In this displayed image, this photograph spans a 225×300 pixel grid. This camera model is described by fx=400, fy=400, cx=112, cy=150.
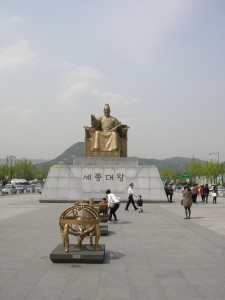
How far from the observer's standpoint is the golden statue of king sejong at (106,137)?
74.7ft

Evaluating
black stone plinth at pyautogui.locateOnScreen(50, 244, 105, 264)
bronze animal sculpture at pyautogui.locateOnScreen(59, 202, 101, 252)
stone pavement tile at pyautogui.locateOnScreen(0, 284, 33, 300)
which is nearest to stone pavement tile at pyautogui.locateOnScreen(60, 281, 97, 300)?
stone pavement tile at pyautogui.locateOnScreen(0, 284, 33, 300)

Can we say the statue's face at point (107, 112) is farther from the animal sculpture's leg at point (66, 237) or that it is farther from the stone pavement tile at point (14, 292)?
the stone pavement tile at point (14, 292)

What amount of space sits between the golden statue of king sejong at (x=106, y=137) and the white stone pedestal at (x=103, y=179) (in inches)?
24.6

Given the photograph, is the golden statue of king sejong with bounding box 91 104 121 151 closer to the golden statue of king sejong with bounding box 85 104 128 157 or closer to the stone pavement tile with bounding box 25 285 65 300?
the golden statue of king sejong with bounding box 85 104 128 157

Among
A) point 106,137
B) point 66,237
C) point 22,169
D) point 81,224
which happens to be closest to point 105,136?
point 106,137

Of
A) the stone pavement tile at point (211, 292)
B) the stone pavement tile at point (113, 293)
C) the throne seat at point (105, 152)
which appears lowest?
the stone pavement tile at point (113, 293)

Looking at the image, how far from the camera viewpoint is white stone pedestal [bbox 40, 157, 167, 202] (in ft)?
72.2

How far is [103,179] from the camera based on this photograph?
22266 millimetres

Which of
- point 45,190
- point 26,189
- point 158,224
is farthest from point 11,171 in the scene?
point 158,224

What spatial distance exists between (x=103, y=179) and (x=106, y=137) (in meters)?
2.45

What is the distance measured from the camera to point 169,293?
483 centimetres

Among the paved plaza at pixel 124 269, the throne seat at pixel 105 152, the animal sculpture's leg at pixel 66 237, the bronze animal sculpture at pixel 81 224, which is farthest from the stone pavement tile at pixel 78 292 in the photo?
the throne seat at pixel 105 152

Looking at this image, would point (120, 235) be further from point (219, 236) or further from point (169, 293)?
point (169, 293)

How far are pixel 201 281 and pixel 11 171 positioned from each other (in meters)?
71.7
